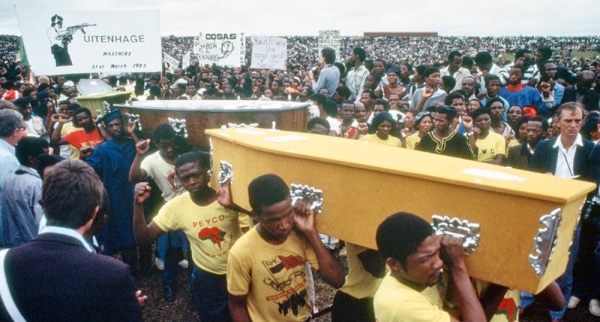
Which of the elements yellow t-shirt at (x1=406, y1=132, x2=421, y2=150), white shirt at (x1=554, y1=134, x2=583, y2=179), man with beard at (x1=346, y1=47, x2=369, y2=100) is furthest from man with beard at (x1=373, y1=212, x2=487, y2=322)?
man with beard at (x1=346, y1=47, x2=369, y2=100)

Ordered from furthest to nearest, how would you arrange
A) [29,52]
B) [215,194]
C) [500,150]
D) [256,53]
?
[256,53] < [29,52] < [500,150] < [215,194]

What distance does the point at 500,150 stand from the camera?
5238 mm

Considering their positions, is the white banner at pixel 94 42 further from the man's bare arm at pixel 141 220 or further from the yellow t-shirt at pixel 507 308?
the yellow t-shirt at pixel 507 308

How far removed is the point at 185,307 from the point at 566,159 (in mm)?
3759

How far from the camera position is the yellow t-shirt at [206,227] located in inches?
125

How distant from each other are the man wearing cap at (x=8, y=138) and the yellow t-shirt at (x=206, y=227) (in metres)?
1.82

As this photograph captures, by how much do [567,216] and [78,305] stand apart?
1.78 meters

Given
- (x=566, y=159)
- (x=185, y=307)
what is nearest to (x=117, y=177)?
(x=185, y=307)

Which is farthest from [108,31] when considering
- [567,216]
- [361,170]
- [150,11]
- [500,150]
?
[567,216]

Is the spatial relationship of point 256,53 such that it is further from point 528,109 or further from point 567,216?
point 567,216

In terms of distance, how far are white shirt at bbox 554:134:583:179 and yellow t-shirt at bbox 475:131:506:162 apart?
1.20 metres

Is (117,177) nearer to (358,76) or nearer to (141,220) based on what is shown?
(141,220)

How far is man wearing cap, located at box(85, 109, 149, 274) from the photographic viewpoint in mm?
5055

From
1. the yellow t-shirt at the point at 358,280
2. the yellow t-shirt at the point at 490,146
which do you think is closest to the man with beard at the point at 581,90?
the yellow t-shirt at the point at 490,146
